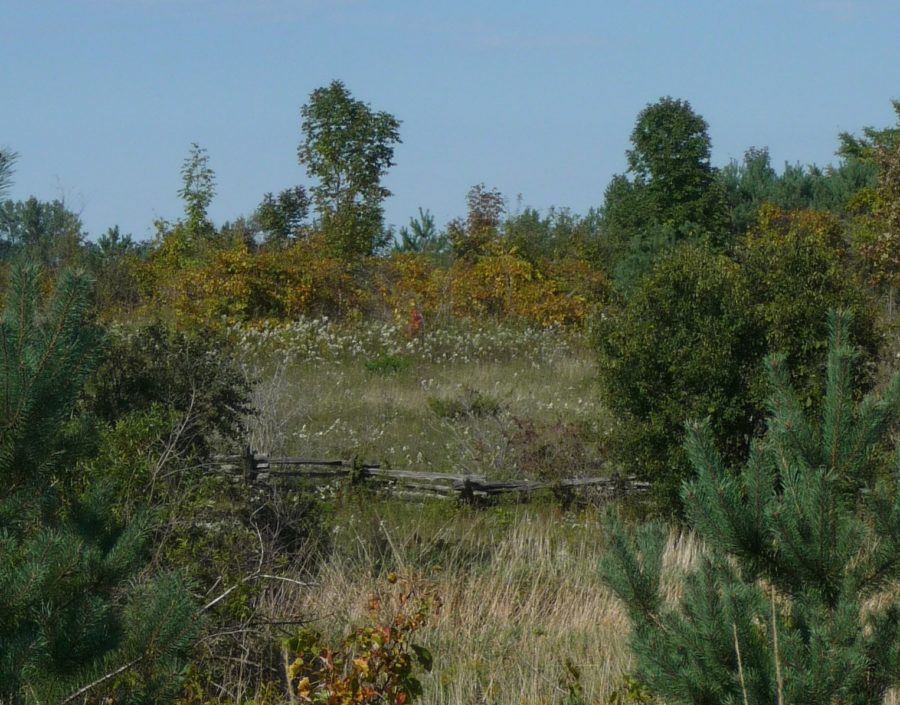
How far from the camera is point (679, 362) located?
29.8ft

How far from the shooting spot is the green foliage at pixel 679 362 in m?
8.98

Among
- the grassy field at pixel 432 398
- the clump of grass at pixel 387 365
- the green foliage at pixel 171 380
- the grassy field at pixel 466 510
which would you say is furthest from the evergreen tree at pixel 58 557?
the clump of grass at pixel 387 365

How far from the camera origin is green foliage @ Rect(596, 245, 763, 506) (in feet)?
29.5

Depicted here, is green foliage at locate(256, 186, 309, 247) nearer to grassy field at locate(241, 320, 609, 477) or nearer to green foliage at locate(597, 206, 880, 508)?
grassy field at locate(241, 320, 609, 477)

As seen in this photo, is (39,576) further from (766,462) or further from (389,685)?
(766,462)

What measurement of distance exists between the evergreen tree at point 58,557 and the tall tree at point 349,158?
75.5ft

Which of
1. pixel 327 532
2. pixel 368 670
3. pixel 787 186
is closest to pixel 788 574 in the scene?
pixel 368 670

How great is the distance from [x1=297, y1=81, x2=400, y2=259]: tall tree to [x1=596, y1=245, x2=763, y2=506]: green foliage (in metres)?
17.3

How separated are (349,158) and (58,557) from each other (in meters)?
24.3

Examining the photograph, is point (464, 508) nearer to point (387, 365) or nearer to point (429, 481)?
point (429, 481)

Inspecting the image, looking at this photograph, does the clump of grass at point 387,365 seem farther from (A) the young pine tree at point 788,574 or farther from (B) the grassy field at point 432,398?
(A) the young pine tree at point 788,574

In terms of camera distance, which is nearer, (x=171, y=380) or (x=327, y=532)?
(x=327, y=532)

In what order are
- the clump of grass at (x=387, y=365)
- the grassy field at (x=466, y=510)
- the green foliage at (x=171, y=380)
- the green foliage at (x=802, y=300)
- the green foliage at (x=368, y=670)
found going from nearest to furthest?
the green foliage at (x=368, y=670)
the grassy field at (x=466, y=510)
the green foliage at (x=171, y=380)
the green foliage at (x=802, y=300)
the clump of grass at (x=387, y=365)

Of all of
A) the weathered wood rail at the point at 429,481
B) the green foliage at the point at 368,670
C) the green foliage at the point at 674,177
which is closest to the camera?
the green foliage at the point at 368,670
